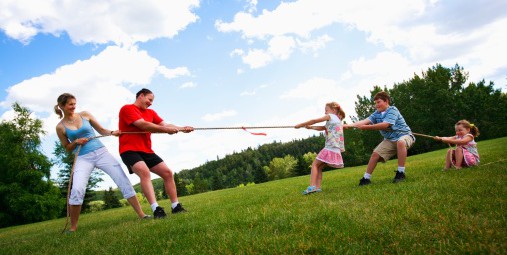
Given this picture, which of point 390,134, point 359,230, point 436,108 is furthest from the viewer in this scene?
point 436,108

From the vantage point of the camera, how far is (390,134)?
7.27 m

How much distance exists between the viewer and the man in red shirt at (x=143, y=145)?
6348mm

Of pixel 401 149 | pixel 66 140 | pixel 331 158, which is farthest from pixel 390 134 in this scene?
pixel 66 140

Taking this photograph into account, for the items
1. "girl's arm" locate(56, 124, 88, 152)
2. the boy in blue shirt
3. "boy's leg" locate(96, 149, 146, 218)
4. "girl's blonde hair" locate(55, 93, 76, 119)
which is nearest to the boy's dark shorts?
"boy's leg" locate(96, 149, 146, 218)

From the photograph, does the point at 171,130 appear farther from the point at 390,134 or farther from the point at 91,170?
the point at 390,134

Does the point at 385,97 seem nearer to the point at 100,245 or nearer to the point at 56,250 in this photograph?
the point at 100,245

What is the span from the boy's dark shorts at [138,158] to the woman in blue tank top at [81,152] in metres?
0.37

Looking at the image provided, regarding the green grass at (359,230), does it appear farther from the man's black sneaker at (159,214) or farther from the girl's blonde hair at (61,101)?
the girl's blonde hair at (61,101)

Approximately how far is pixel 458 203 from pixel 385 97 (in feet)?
13.3

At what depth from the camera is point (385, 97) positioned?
292 inches

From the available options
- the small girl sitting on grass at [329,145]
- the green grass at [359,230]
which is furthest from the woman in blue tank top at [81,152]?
the small girl sitting on grass at [329,145]

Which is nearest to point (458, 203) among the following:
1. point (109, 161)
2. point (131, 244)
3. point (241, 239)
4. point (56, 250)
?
point (241, 239)

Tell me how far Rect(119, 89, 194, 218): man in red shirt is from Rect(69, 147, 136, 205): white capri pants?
32 cm

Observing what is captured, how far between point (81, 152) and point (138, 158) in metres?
1.14
